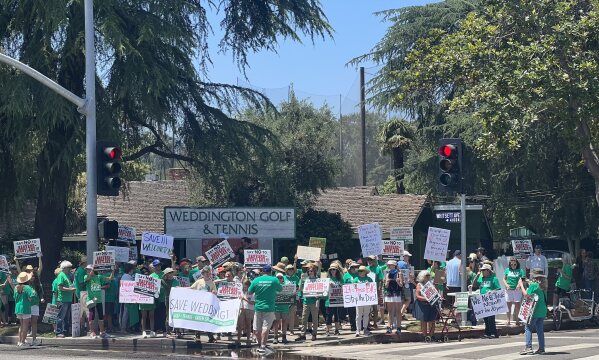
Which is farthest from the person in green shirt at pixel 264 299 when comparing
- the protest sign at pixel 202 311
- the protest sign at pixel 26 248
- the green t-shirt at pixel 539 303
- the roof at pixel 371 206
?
the roof at pixel 371 206

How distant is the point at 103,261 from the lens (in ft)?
73.1

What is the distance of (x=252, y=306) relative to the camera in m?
20.1

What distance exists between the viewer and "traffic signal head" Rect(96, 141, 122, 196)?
22.0 m

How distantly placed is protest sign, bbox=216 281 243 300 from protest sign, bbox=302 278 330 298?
1.87m

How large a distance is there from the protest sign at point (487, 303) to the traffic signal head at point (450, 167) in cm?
234

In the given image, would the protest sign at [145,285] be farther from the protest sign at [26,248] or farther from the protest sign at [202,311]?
the protest sign at [26,248]

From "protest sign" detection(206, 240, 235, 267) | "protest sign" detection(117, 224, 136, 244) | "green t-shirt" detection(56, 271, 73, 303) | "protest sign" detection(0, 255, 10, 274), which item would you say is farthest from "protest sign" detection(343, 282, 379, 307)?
"protest sign" detection(0, 255, 10, 274)

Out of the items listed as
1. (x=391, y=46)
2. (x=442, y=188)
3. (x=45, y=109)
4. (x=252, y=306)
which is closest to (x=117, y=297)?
(x=252, y=306)

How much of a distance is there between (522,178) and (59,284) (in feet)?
74.9

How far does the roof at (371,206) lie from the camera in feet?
130

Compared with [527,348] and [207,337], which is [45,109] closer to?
[207,337]

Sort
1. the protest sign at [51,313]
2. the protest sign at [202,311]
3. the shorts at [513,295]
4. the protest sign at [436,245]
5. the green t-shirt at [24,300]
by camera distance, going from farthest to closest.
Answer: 1. the shorts at [513,295]
2. the protest sign at [436,245]
3. the protest sign at [51,313]
4. the green t-shirt at [24,300]
5. the protest sign at [202,311]

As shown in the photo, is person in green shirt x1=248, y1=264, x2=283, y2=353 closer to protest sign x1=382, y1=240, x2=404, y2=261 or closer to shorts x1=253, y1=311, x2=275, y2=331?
shorts x1=253, y1=311, x2=275, y2=331

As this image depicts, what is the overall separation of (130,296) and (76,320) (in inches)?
60.5
